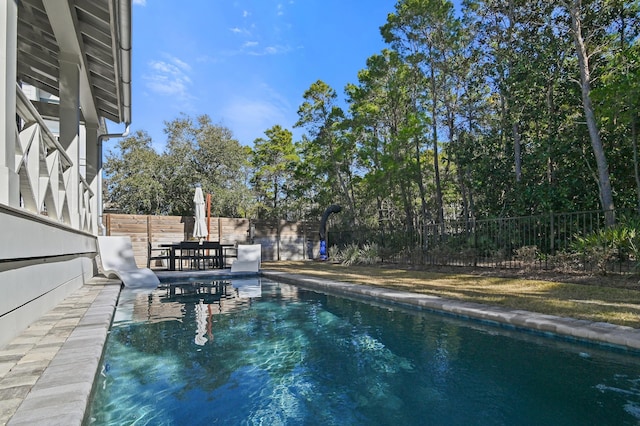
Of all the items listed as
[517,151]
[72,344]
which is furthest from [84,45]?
[517,151]

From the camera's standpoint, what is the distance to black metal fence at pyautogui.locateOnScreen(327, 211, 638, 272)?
7.51 m

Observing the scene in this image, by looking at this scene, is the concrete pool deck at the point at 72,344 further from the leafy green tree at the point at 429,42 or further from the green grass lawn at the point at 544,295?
the leafy green tree at the point at 429,42

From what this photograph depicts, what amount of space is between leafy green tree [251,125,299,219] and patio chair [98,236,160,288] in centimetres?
1492

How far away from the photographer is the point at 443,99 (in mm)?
13219

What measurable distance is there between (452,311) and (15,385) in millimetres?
4172

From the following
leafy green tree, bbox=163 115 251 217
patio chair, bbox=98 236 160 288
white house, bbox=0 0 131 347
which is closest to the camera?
white house, bbox=0 0 131 347

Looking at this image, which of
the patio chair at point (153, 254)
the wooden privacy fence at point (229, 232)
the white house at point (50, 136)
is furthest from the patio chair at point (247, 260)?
the wooden privacy fence at point (229, 232)

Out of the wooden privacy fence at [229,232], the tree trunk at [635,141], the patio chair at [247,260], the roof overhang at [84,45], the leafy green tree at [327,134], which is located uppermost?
the leafy green tree at [327,134]

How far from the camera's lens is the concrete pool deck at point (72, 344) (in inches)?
63.3

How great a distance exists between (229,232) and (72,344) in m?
12.4

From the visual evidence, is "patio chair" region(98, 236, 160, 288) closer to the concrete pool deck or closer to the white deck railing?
the concrete pool deck

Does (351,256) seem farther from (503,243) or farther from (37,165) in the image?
(37,165)

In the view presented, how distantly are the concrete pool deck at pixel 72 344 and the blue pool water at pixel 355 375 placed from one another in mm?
160

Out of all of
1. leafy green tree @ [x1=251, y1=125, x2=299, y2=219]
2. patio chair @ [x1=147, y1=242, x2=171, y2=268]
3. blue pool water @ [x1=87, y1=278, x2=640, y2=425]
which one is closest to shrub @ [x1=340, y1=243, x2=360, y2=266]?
patio chair @ [x1=147, y1=242, x2=171, y2=268]
